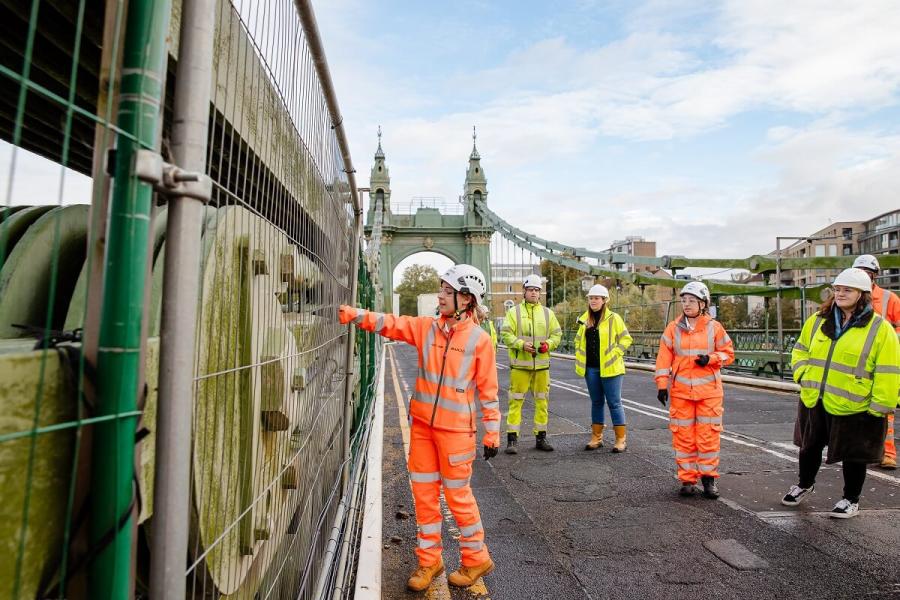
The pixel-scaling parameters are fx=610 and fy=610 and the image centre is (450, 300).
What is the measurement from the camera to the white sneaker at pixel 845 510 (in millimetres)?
4129

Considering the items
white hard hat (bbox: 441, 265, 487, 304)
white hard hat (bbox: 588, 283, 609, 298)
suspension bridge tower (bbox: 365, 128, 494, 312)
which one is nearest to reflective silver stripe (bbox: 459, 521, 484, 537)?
white hard hat (bbox: 441, 265, 487, 304)

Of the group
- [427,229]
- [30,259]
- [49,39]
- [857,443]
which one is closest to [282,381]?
[30,259]

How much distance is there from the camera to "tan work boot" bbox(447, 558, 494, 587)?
10.4 ft

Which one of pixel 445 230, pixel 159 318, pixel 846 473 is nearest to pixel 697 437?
pixel 846 473

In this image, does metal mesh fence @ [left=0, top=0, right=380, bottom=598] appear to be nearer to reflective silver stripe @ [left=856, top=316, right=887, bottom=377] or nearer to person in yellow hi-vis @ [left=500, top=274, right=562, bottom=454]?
person in yellow hi-vis @ [left=500, top=274, right=562, bottom=454]

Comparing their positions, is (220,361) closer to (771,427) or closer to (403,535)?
(403,535)

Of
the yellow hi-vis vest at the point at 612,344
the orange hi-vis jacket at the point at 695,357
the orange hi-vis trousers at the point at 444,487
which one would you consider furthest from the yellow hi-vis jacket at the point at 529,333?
the orange hi-vis trousers at the point at 444,487

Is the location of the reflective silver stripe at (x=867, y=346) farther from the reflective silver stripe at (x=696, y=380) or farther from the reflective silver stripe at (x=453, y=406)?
the reflective silver stripe at (x=453, y=406)

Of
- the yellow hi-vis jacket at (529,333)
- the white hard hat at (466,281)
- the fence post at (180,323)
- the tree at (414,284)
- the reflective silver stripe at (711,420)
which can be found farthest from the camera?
the tree at (414,284)

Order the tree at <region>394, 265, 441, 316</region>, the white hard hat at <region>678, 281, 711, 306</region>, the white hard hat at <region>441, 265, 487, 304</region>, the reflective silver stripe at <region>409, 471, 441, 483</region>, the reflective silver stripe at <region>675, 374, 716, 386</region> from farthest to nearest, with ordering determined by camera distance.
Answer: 1. the tree at <region>394, 265, 441, 316</region>
2. the white hard hat at <region>678, 281, 711, 306</region>
3. the reflective silver stripe at <region>675, 374, 716, 386</region>
4. the white hard hat at <region>441, 265, 487, 304</region>
5. the reflective silver stripe at <region>409, 471, 441, 483</region>

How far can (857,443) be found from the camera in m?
4.12

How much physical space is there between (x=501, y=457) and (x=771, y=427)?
→ 366 cm

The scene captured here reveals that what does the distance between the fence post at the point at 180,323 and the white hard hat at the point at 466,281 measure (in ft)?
8.22

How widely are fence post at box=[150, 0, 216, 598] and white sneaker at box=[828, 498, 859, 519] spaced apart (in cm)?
449
